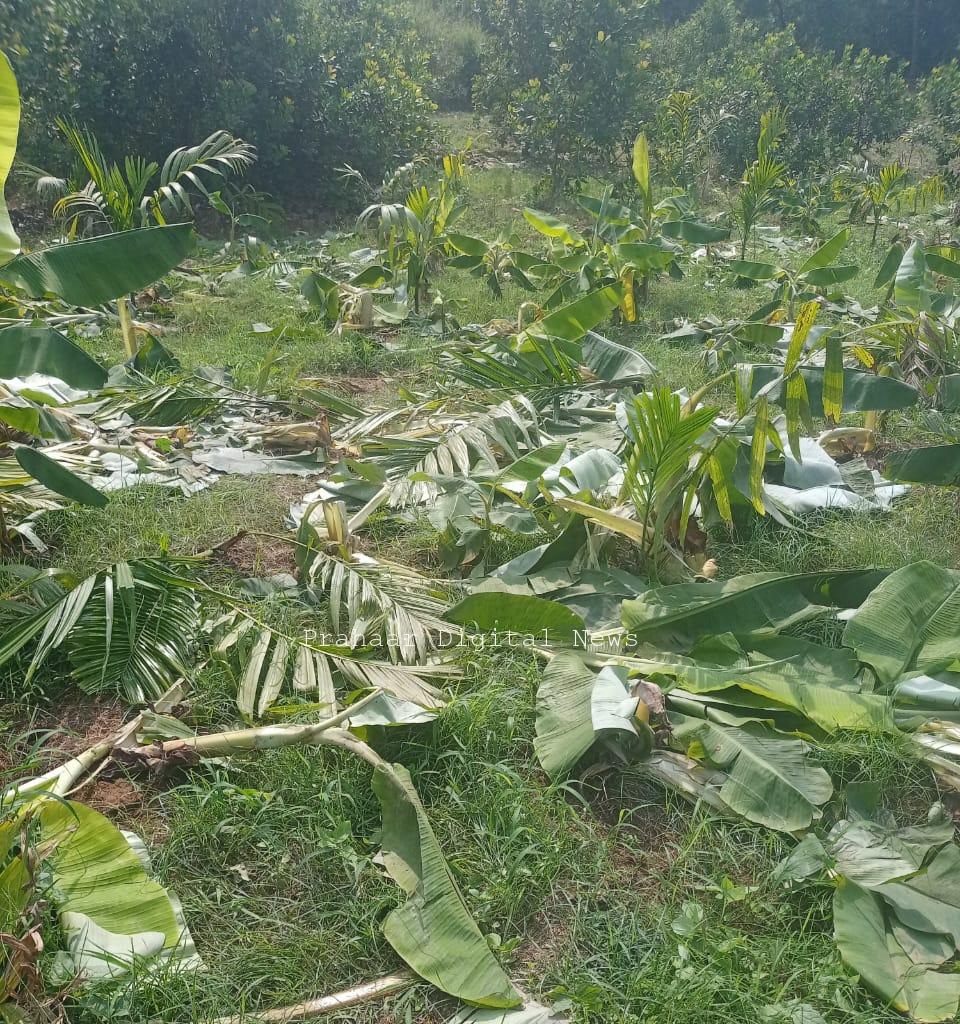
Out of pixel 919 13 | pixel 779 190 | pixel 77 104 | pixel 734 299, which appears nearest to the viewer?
pixel 734 299

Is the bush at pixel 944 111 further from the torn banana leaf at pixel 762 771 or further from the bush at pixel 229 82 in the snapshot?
the torn banana leaf at pixel 762 771

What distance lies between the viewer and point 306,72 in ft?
31.6

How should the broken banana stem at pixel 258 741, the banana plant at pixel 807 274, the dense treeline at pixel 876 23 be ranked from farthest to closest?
the dense treeline at pixel 876 23, the banana plant at pixel 807 274, the broken banana stem at pixel 258 741

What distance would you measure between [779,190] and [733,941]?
35.7ft

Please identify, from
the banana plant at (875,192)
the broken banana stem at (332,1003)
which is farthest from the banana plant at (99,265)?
the banana plant at (875,192)

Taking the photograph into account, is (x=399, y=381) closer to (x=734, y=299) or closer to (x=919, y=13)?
(x=734, y=299)

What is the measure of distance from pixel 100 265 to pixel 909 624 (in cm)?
263

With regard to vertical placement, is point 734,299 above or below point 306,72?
below

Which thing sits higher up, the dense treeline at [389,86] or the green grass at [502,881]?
the dense treeline at [389,86]

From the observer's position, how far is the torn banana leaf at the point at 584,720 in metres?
2.12

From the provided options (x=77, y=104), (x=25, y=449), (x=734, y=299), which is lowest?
(x=734, y=299)

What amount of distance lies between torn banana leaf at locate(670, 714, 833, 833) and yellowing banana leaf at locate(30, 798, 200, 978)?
1.22 metres

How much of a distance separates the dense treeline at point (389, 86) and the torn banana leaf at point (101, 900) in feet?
26.3

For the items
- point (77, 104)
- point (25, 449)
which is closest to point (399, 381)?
point (25, 449)
